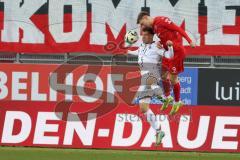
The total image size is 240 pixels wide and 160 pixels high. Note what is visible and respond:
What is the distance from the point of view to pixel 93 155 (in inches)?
832

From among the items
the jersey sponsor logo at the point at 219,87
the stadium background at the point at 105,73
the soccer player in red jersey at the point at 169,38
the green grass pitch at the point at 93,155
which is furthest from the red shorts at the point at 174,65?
the jersey sponsor logo at the point at 219,87

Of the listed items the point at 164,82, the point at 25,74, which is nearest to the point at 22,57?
the point at 25,74

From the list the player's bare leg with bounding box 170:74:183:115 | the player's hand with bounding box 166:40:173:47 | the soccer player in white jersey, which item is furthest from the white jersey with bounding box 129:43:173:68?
the player's hand with bounding box 166:40:173:47

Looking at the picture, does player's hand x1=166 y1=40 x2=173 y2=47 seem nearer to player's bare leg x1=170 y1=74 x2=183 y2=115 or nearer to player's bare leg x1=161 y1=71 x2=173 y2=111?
player's bare leg x1=170 y1=74 x2=183 y2=115

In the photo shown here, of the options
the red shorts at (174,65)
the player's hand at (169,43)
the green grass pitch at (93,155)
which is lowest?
the green grass pitch at (93,155)

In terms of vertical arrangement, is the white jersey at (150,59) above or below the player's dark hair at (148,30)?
below

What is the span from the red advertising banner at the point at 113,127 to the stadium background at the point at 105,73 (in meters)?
0.03

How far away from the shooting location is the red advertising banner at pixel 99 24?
2195cm

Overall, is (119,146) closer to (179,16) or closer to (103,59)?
(103,59)

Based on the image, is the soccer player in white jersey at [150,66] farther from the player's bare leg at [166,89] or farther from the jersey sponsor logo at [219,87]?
the jersey sponsor logo at [219,87]

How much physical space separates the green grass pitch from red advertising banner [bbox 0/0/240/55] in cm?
255

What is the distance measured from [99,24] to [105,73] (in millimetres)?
1298

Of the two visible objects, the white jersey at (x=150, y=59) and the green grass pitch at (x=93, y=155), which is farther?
the green grass pitch at (x=93, y=155)

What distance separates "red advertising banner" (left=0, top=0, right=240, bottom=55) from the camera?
72.0 feet
